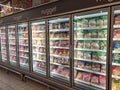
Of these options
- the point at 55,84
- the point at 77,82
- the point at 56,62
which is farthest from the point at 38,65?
the point at 77,82

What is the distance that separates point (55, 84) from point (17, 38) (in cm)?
233

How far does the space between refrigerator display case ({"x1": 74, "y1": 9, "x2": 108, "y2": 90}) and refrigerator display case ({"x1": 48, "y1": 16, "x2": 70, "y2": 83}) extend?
34 centimetres

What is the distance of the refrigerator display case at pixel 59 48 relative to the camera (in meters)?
3.54

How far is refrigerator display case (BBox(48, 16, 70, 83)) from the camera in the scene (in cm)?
354

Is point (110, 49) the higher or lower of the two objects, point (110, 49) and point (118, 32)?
the lower

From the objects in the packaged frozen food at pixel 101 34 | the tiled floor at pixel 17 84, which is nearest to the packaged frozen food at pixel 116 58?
the packaged frozen food at pixel 101 34

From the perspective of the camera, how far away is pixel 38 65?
173 inches

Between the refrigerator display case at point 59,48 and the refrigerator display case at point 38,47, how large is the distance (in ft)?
1.33

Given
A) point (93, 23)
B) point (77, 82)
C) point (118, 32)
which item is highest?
point (93, 23)

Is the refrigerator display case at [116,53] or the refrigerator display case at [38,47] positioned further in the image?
the refrigerator display case at [38,47]

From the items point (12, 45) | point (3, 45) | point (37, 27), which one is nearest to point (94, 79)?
point (37, 27)

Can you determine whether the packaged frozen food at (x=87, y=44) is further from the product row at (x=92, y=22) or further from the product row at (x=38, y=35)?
the product row at (x=38, y=35)

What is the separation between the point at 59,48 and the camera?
3.82m

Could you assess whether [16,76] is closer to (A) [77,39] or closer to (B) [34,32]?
(B) [34,32]
